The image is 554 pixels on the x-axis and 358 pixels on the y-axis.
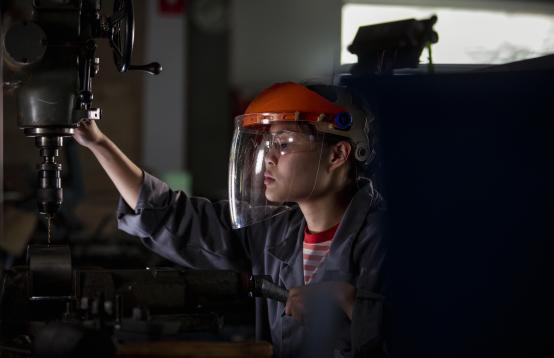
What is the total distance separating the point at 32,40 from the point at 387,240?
26.4 inches

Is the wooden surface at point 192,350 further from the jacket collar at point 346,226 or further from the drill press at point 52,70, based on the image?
the jacket collar at point 346,226

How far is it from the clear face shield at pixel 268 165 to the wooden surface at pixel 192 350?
693 millimetres

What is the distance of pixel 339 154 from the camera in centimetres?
174

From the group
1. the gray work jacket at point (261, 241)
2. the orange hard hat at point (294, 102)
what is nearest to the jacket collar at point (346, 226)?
the gray work jacket at point (261, 241)

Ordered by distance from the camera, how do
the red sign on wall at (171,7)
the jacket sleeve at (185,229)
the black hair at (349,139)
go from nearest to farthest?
the black hair at (349,139), the jacket sleeve at (185,229), the red sign on wall at (171,7)

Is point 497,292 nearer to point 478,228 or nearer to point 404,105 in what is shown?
point 478,228

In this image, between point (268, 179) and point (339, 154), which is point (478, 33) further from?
point (268, 179)

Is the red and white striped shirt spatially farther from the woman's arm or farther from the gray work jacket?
the woman's arm

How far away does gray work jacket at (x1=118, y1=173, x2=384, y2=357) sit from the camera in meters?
1.70

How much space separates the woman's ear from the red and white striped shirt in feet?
0.50

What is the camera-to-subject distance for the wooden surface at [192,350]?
1.01m

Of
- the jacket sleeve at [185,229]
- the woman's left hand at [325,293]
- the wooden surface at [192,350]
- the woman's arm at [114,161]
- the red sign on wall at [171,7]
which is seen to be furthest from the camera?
the red sign on wall at [171,7]

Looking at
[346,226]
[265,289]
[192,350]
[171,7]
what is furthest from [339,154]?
[171,7]

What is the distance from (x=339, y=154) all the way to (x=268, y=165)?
170 millimetres
